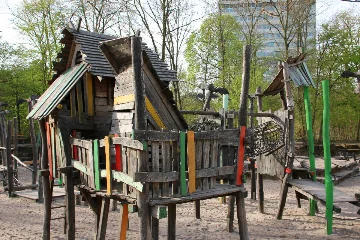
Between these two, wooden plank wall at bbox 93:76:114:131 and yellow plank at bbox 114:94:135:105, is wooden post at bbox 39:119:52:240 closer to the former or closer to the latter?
wooden plank wall at bbox 93:76:114:131

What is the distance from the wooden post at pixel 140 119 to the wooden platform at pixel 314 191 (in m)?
5.35

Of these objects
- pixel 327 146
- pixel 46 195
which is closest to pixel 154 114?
pixel 46 195

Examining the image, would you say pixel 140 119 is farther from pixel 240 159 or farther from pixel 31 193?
pixel 31 193

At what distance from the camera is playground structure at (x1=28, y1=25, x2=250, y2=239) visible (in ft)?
16.3

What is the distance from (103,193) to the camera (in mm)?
5895

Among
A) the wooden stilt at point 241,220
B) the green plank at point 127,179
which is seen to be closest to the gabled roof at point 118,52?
the green plank at point 127,179

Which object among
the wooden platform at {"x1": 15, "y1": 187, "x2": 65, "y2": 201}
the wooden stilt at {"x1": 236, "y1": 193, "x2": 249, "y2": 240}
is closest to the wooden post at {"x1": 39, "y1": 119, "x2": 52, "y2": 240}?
the wooden platform at {"x1": 15, "y1": 187, "x2": 65, "y2": 201}

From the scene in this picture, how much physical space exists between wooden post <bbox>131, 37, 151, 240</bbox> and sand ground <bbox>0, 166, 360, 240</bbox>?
14.1ft

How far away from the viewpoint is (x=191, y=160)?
208 inches

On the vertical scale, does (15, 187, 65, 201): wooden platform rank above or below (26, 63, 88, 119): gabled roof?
below

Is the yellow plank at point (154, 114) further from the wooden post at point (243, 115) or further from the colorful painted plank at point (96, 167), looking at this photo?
the wooden post at point (243, 115)

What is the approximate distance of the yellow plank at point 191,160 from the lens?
527 cm

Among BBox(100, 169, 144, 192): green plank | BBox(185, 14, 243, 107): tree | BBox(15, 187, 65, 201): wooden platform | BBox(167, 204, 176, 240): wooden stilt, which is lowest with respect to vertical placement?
BBox(15, 187, 65, 201): wooden platform

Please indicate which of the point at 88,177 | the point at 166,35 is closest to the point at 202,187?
the point at 88,177
